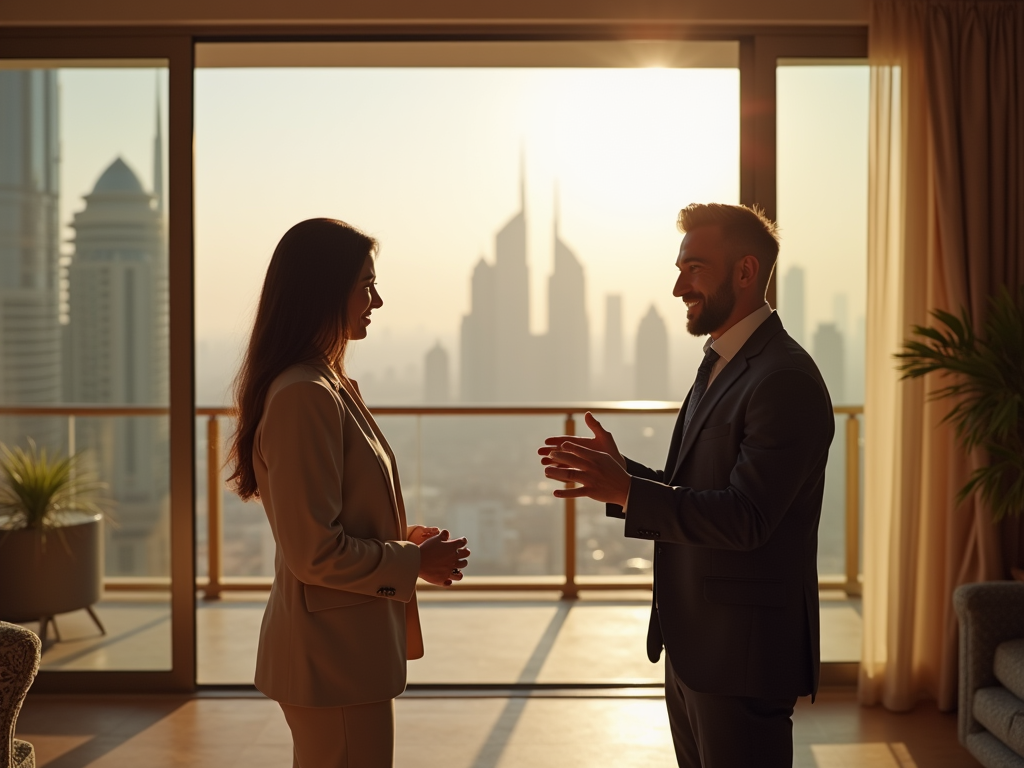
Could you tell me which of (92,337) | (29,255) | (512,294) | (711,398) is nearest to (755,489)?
(711,398)

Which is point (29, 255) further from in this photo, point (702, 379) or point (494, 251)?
point (702, 379)

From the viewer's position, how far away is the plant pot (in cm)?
403

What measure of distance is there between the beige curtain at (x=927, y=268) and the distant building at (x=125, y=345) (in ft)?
9.66

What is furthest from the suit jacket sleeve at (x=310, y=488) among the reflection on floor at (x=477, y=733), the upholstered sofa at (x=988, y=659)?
the upholstered sofa at (x=988, y=659)

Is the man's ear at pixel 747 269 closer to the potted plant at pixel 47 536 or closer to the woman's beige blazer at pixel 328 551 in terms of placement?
the woman's beige blazer at pixel 328 551

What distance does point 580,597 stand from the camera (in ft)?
18.8

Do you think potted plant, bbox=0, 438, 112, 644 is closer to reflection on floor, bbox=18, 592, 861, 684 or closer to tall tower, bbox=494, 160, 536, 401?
reflection on floor, bbox=18, 592, 861, 684

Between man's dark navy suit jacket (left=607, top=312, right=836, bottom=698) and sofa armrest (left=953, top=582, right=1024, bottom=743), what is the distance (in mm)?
1478

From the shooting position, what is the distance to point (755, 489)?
1902 millimetres

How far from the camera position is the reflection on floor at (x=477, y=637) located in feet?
13.5

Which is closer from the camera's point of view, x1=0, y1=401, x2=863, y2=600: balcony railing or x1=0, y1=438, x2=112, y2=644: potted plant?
x1=0, y1=438, x2=112, y2=644: potted plant

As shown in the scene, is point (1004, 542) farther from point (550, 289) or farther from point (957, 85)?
point (550, 289)

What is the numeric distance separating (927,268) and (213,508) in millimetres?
3790

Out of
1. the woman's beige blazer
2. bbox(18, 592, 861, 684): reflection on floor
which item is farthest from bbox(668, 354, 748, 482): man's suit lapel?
bbox(18, 592, 861, 684): reflection on floor
